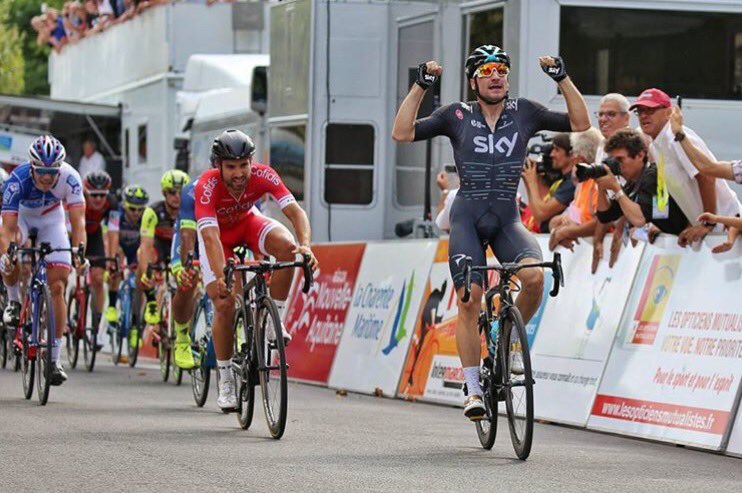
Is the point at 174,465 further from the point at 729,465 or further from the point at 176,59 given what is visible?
the point at 176,59

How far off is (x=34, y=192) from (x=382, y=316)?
343cm

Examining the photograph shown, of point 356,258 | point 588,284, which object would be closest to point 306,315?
point 356,258

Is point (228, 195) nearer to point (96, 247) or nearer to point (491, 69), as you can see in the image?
point (491, 69)

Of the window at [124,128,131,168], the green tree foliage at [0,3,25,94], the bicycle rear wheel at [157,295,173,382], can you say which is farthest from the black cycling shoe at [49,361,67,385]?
the green tree foliage at [0,3,25,94]

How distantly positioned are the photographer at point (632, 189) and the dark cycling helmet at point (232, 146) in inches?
94.9

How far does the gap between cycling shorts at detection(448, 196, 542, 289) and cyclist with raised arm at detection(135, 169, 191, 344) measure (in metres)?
7.28

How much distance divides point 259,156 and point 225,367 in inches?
519

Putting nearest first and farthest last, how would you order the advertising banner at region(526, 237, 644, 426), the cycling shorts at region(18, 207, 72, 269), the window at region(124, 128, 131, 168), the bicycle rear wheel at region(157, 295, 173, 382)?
the advertising banner at region(526, 237, 644, 426) → the cycling shorts at region(18, 207, 72, 269) → the bicycle rear wheel at region(157, 295, 173, 382) → the window at region(124, 128, 131, 168)

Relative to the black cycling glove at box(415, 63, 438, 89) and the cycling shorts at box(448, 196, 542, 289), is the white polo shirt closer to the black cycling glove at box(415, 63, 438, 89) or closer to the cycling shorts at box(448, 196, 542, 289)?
the cycling shorts at box(448, 196, 542, 289)

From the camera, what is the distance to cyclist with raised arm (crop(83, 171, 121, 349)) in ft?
69.7

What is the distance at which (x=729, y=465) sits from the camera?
10.8m

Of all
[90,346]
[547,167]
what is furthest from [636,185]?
[90,346]

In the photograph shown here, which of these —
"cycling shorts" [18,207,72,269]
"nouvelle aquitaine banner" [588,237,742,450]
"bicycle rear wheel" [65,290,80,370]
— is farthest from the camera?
"bicycle rear wheel" [65,290,80,370]

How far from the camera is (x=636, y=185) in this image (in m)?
13.9
